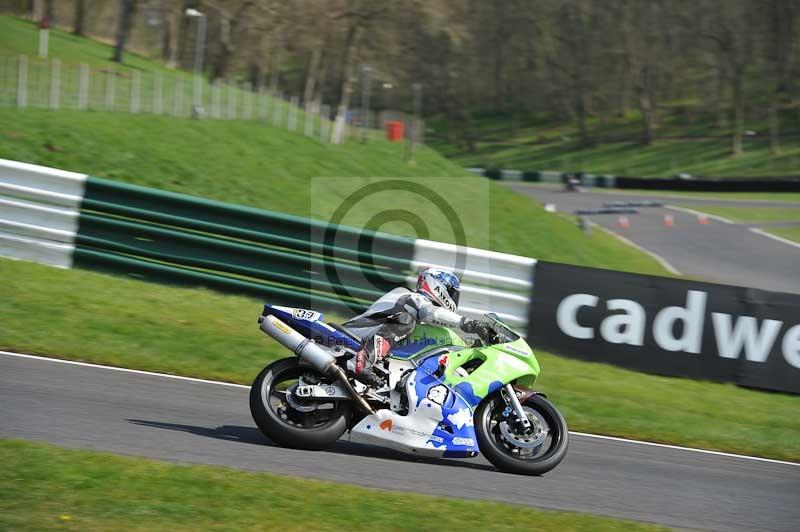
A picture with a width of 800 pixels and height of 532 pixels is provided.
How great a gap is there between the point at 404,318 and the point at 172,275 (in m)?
6.14

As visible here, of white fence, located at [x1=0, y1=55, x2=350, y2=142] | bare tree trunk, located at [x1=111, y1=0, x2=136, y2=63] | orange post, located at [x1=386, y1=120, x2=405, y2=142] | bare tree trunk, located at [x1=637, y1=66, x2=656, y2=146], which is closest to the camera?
white fence, located at [x1=0, y1=55, x2=350, y2=142]

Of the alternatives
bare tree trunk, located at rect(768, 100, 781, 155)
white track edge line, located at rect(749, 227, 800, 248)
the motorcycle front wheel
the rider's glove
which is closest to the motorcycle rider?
the rider's glove

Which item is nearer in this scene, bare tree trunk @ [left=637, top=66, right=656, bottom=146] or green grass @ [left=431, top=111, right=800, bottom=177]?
green grass @ [left=431, top=111, right=800, bottom=177]

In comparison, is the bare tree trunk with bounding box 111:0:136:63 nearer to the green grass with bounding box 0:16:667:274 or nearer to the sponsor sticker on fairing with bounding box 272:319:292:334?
the green grass with bounding box 0:16:667:274

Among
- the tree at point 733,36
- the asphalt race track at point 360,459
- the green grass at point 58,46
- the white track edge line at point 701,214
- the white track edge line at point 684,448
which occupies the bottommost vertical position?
the white track edge line at point 684,448

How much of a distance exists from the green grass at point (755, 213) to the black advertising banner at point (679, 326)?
2764cm

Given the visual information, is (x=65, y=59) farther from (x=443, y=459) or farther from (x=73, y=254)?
(x=443, y=459)

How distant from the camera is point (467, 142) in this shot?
77.0 meters

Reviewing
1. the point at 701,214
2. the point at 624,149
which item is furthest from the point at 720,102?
the point at 701,214

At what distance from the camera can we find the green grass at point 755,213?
129 feet

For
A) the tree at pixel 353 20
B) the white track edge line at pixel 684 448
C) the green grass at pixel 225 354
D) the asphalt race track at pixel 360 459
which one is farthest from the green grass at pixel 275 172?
the tree at pixel 353 20

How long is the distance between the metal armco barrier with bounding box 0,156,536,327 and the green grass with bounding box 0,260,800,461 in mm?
326

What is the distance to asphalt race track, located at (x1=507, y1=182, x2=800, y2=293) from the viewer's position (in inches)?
1088

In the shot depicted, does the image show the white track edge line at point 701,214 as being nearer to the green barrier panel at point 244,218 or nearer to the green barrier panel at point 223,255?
the green barrier panel at point 244,218
